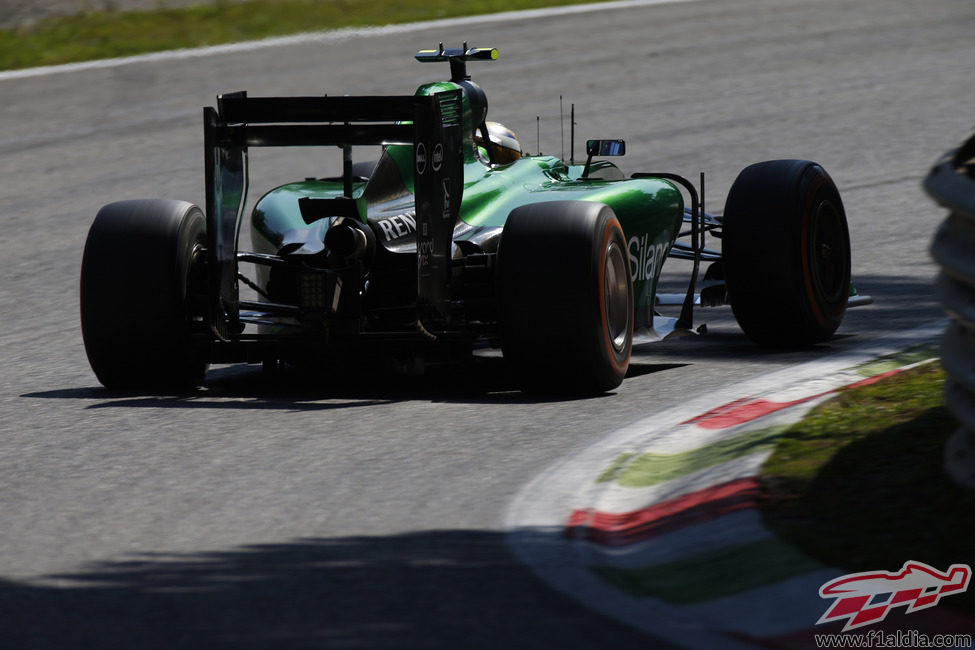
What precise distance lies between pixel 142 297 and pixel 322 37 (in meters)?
15.4

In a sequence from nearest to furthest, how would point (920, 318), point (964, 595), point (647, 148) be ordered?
point (964, 595) → point (920, 318) → point (647, 148)

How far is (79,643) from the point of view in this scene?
4.68 m

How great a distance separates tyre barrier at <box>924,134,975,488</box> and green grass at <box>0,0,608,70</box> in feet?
59.0

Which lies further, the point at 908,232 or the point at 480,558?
the point at 908,232

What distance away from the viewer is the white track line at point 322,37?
2159 cm

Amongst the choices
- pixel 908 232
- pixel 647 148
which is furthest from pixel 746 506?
pixel 647 148

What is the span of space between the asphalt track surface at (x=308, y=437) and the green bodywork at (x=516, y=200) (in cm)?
59

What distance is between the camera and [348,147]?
8.02m

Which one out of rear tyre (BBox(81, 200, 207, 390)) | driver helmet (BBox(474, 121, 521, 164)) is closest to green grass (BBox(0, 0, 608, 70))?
driver helmet (BBox(474, 121, 521, 164))

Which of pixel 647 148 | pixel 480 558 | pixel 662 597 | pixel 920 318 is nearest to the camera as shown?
pixel 662 597

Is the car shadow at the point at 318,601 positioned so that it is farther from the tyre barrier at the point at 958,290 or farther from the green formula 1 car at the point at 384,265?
the green formula 1 car at the point at 384,265

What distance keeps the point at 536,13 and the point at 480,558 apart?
65.6 ft

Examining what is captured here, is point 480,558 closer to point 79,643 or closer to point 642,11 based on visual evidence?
point 79,643

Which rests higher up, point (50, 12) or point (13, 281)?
point (50, 12)
